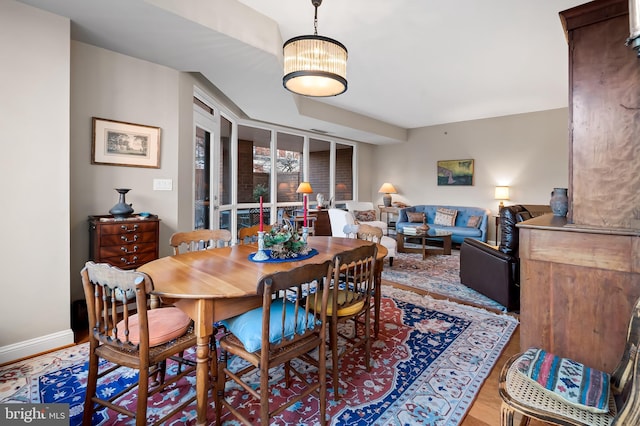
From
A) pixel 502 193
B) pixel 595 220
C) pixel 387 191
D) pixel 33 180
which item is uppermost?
pixel 387 191

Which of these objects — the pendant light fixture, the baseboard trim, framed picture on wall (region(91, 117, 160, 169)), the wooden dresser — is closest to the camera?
the pendant light fixture

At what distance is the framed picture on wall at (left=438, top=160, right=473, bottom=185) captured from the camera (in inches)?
269

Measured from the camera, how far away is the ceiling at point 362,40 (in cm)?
234

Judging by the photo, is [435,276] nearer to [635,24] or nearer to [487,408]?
[487,408]

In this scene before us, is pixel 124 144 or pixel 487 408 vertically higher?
pixel 124 144

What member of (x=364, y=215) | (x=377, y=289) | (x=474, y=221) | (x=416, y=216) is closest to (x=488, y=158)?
(x=474, y=221)

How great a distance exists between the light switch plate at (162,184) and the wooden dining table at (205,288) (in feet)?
4.49

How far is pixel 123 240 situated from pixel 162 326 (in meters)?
1.42

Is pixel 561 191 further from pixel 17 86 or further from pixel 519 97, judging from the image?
pixel 17 86

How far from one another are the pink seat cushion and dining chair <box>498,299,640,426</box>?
1469 millimetres

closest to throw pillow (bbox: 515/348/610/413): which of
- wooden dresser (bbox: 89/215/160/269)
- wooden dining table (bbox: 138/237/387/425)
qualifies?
wooden dining table (bbox: 138/237/387/425)

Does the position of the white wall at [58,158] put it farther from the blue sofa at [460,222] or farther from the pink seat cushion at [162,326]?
the blue sofa at [460,222]

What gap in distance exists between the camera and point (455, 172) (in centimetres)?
699

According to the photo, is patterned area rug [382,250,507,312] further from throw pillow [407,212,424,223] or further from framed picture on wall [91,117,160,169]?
framed picture on wall [91,117,160,169]
